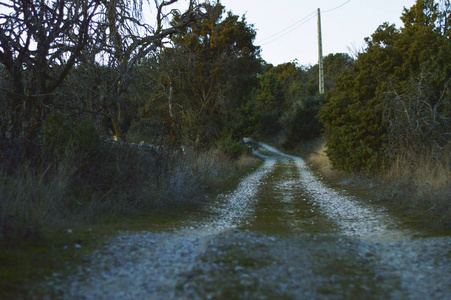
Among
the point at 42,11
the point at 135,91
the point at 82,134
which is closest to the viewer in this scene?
the point at 42,11

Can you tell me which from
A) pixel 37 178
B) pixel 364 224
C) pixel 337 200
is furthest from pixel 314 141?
pixel 37 178

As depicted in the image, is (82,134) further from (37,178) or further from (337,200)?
→ (337,200)

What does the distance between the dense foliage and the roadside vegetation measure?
40 mm

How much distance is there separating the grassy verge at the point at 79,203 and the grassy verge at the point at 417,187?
4658 millimetres

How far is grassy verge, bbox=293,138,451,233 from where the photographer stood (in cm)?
750

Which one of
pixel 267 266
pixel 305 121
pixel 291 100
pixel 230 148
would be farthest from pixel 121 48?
pixel 291 100

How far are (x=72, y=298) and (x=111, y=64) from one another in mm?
6532

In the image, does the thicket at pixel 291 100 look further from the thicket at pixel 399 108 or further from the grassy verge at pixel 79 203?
the grassy verge at pixel 79 203

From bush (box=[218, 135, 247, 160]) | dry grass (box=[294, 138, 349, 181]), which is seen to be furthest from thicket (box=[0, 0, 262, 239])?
bush (box=[218, 135, 247, 160])

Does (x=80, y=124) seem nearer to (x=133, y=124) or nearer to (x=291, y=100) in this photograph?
(x=133, y=124)

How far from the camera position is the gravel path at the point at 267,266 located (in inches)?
145

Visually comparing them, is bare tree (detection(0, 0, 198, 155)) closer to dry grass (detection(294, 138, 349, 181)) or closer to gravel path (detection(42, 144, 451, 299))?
gravel path (detection(42, 144, 451, 299))

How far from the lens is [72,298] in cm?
351

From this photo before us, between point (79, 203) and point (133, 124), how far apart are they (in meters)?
3.88
